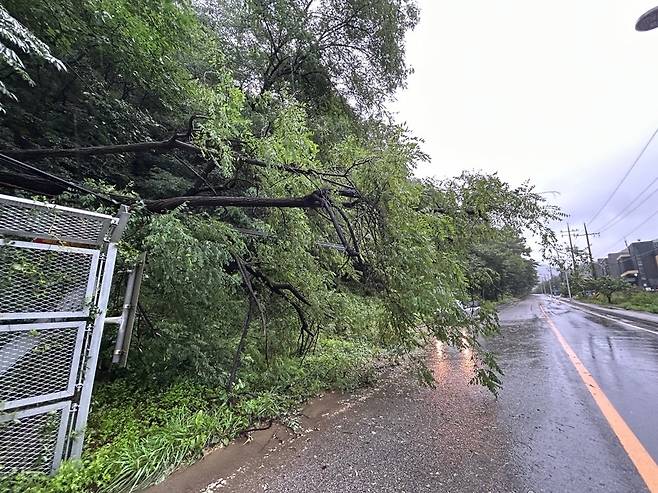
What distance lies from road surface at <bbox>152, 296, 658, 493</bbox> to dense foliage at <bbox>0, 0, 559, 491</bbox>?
1.80 ft

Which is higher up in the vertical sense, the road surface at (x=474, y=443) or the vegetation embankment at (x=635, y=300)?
the vegetation embankment at (x=635, y=300)

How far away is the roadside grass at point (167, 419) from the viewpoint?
2168 mm

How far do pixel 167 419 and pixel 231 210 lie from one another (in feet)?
8.92

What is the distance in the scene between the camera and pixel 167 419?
3.04 m

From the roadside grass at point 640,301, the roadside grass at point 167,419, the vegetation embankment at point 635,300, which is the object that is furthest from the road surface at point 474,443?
the vegetation embankment at point 635,300

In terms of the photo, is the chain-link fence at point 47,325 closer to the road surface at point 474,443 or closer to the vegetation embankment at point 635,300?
the road surface at point 474,443

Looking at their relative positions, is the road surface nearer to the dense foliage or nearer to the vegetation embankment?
the dense foliage

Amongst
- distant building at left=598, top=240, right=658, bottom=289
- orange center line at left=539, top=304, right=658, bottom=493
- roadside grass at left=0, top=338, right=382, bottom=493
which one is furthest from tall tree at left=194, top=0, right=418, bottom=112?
distant building at left=598, top=240, right=658, bottom=289

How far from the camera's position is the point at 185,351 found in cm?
385

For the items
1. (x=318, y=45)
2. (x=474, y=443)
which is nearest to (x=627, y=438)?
(x=474, y=443)

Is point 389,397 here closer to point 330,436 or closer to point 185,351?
point 330,436

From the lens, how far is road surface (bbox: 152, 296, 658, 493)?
212 centimetres

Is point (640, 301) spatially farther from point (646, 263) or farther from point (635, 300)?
point (646, 263)

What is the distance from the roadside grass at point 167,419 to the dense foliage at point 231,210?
0.15 ft
